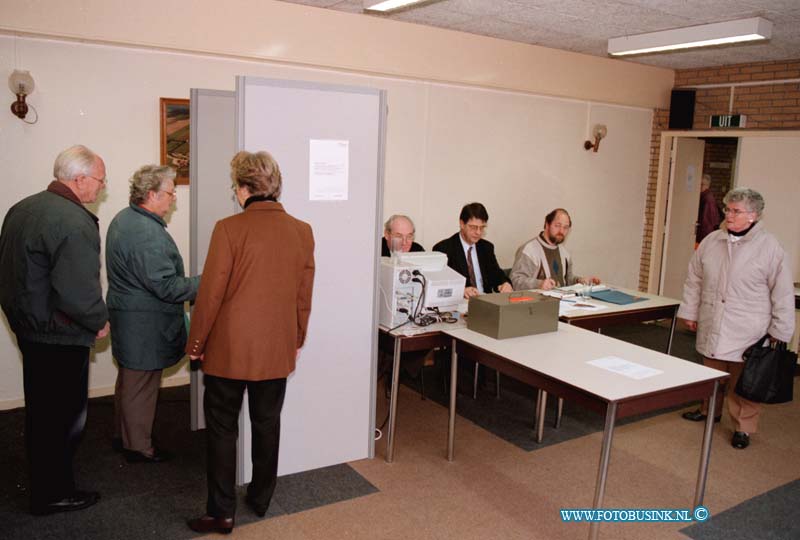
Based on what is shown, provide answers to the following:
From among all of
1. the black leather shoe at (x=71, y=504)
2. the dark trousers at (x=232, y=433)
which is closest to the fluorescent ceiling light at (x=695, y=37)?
the dark trousers at (x=232, y=433)

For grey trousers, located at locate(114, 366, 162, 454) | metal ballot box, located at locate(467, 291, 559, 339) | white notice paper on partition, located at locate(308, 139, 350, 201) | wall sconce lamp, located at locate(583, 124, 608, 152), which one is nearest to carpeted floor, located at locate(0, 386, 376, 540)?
grey trousers, located at locate(114, 366, 162, 454)

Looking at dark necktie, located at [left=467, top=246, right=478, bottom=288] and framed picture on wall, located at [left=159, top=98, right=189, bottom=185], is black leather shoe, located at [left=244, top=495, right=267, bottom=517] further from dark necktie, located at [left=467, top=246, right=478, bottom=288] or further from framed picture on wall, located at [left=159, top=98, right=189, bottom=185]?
dark necktie, located at [left=467, top=246, right=478, bottom=288]

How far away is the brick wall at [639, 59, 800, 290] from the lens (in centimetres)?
647

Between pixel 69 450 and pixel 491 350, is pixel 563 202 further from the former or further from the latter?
pixel 69 450

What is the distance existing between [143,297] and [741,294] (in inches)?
133

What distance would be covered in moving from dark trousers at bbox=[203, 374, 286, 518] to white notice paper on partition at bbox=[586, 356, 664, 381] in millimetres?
1491

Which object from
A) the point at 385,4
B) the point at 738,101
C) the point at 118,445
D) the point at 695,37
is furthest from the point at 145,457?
the point at 738,101

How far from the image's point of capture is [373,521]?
3.00 meters

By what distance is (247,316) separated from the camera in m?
2.62

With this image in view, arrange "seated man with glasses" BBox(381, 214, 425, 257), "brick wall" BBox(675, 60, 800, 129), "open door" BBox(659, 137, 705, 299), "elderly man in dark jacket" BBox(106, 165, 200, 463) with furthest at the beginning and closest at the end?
"open door" BBox(659, 137, 705, 299) < "brick wall" BBox(675, 60, 800, 129) < "seated man with glasses" BBox(381, 214, 425, 257) < "elderly man in dark jacket" BBox(106, 165, 200, 463)

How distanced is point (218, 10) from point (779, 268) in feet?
12.8

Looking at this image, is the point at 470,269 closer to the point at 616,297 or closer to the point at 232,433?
A: the point at 616,297

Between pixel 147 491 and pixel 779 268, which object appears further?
pixel 779 268

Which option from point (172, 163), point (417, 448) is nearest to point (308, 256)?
point (417, 448)
